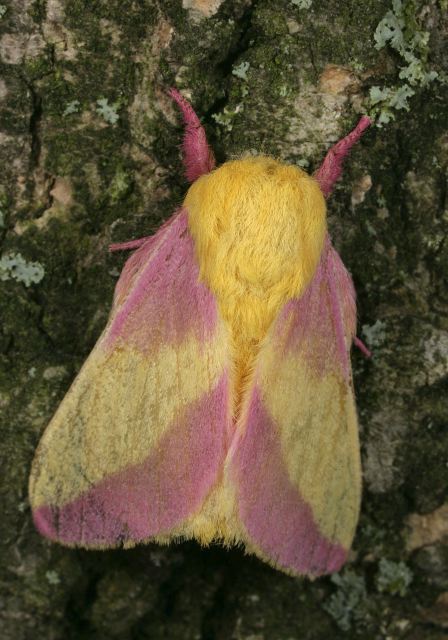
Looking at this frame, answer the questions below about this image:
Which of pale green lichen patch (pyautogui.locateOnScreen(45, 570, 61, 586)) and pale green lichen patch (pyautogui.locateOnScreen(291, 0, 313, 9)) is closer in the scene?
pale green lichen patch (pyautogui.locateOnScreen(291, 0, 313, 9))

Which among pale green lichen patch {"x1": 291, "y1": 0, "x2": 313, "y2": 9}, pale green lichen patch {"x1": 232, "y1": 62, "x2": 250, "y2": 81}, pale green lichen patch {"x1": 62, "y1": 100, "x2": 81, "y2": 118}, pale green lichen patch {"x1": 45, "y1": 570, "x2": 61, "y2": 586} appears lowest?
pale green lichen patch {"x1": 45, "y1": 570, "x2": 61, "y2": 586}

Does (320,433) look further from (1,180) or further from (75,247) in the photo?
(1,180)

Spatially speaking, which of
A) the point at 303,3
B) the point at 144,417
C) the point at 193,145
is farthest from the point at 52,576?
the point at 303,3

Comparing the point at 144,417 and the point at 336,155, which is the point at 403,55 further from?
the point at 144,417

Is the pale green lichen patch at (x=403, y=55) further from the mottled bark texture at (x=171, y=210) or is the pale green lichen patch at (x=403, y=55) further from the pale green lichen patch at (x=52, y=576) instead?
the pale green lichen patch at (x=52, y=576)

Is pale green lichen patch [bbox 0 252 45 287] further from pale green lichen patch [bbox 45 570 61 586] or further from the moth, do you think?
pale green lichen patch [bbox 45 570 61 586]

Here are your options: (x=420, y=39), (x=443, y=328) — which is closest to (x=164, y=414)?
(x=443, y=328)

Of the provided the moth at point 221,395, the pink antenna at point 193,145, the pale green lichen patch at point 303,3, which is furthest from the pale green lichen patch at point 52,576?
the pale green lichen patch at point 303,3

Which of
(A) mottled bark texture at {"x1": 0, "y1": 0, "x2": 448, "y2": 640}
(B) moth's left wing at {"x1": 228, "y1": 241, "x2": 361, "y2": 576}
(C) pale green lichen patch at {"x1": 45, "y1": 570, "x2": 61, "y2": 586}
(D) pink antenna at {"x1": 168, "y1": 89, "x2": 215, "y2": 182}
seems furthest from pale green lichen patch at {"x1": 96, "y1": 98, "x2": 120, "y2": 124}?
(C) pale green lichen patch at {"x1": 45, "y1": 570, "x2": 61, "y2": 586}
